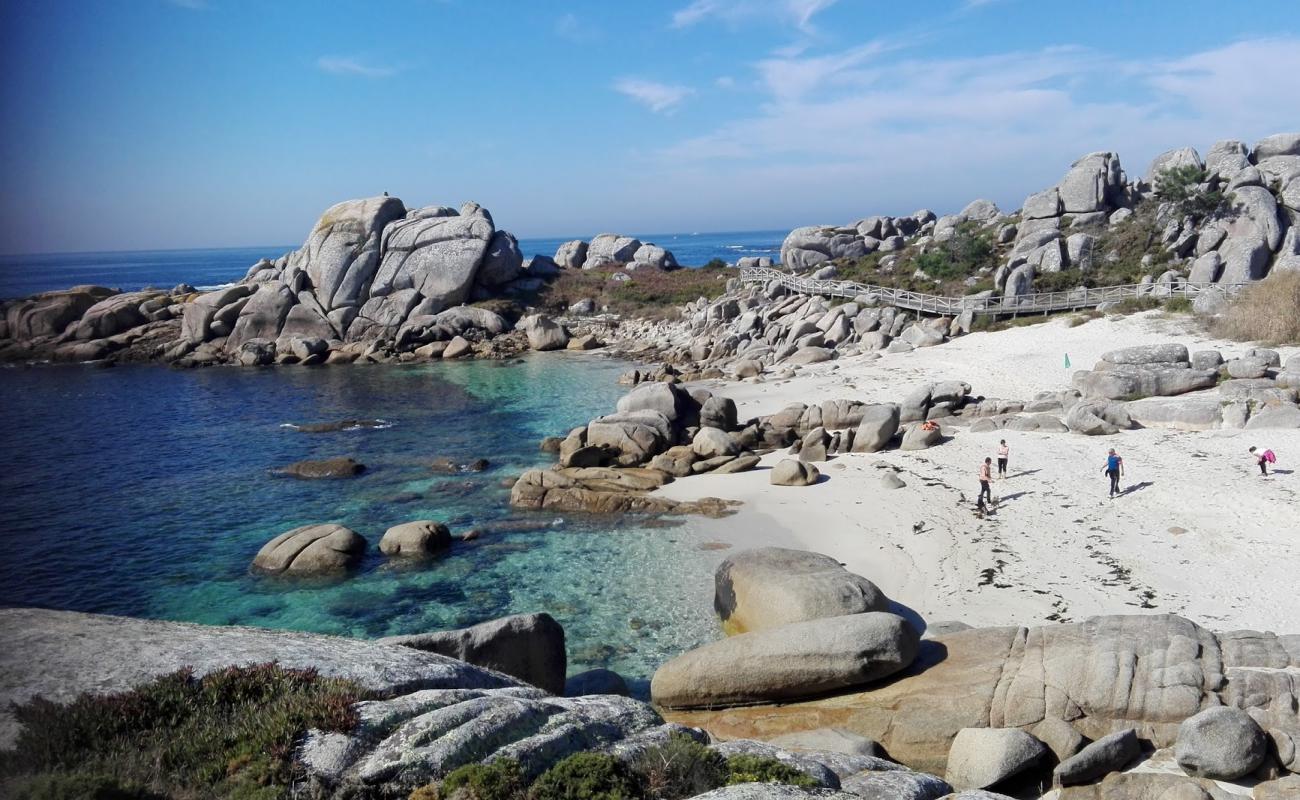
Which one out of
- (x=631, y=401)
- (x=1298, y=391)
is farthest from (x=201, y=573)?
(x=1298, y=391)

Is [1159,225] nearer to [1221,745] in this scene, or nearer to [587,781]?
[1221,745]

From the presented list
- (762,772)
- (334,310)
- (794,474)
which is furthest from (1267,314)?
(334,310)

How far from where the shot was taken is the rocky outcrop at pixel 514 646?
1234 centimetres

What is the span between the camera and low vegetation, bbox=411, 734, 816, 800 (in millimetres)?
6711

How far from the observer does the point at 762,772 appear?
764 centimetres

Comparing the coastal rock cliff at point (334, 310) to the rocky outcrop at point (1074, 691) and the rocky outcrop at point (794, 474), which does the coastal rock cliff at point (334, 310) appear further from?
the rocky outcrop at point (1074, 691)

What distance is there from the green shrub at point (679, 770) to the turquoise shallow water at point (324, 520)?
749 centimetres

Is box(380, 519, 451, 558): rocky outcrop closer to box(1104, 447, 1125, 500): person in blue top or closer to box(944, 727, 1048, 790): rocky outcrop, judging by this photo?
box(944, 727, 1048, 790): rocky outcrop

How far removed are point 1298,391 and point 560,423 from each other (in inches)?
1096

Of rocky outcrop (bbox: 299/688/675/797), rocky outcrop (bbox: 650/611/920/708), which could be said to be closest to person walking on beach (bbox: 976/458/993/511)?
rocky outcrop (bbox: 650/611/920/708)

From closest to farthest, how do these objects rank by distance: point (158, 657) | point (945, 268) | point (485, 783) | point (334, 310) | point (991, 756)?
point (485, 783)
point (158, 657)
point (991, 756)
point (945, 268)
point (334, 310)

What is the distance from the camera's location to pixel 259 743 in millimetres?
6930

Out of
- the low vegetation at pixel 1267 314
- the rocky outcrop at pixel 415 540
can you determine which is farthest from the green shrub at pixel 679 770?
the low vegetation at pixel 1267 314

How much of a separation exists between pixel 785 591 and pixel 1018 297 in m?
36.0
